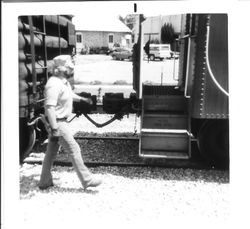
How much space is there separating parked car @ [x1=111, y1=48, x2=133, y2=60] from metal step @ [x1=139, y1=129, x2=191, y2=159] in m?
1.07

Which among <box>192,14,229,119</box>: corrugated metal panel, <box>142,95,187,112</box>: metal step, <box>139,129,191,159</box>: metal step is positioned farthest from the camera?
<box>142,95,187,112</box>: metal step

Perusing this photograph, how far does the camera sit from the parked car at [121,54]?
530 cm

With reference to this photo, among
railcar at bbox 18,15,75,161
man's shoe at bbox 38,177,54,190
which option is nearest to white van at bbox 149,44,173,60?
railcar at bbox 18,15,75,161

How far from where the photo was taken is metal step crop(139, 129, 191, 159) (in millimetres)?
5566

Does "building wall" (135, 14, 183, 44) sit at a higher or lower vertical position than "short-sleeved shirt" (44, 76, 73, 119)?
higher

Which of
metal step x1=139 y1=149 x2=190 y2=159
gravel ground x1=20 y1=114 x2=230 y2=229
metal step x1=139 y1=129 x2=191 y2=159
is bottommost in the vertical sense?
gravel ground x1=20 y1=114 x2=230 y2=229

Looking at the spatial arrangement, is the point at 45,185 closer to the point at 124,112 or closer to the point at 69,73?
the point at 69,73

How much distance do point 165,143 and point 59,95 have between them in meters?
1.65

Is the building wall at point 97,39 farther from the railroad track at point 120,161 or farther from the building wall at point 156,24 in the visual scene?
the railroad track at point 120,161

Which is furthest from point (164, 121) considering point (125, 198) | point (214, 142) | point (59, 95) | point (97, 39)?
point (59, 95)

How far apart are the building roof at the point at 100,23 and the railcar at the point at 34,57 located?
16 centimetres

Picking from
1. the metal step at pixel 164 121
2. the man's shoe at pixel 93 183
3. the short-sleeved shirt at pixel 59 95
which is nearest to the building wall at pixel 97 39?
the short-sleeved shirt at pixel 59 95

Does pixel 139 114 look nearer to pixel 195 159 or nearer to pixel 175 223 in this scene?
pixel 195 159

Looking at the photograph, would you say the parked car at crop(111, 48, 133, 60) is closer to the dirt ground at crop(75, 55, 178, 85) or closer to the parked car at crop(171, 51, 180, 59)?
the dirt ground at crop(75, 55, 178, 85)
